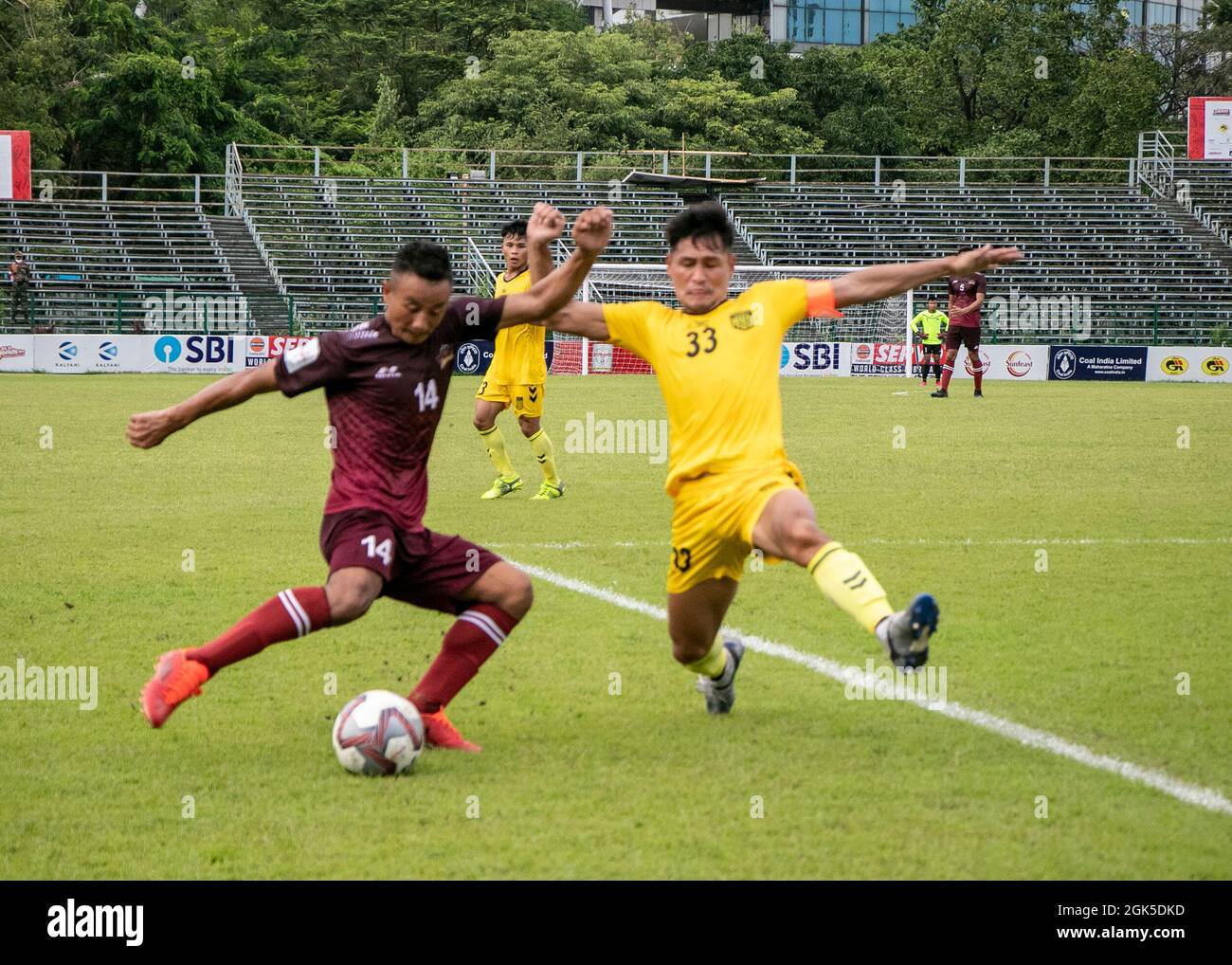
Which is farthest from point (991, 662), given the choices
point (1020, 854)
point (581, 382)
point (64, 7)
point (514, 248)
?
point (64, 7)

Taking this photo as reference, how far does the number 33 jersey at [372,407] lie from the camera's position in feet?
18.5

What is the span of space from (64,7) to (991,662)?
5240cm

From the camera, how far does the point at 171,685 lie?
5238 mm

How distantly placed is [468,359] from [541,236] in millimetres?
26594

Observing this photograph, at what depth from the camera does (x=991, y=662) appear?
692cm

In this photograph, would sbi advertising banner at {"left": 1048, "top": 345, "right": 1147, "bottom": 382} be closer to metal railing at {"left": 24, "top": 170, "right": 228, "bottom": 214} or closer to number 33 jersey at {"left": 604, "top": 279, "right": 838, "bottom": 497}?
metal railing at {"left": 24, "top": 170, "right": 228, "bottom": 214}

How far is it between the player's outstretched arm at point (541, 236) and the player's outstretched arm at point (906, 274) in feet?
3.70

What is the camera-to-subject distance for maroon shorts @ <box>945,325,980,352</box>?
25641 millimetres

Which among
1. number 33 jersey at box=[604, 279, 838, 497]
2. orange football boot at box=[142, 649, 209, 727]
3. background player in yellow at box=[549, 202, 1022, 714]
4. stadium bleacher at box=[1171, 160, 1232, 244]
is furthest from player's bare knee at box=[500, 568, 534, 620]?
stadium bleacher at box=[1171, 160, 1232, 244]

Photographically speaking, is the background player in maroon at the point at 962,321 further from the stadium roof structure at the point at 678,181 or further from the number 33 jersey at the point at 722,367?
the number 33 jersey at the point at 722,367

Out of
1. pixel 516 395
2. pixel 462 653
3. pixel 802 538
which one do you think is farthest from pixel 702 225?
pixel 516 395

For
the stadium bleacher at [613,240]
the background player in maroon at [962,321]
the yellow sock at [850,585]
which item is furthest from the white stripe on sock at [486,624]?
the stadium bleacher at [613,240]

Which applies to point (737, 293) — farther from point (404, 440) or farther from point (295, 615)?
point (295, 615)
